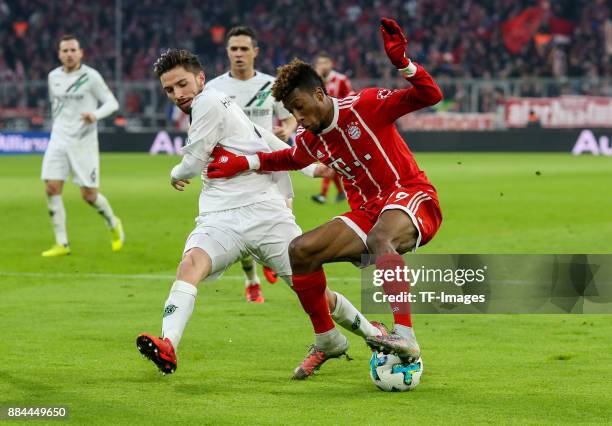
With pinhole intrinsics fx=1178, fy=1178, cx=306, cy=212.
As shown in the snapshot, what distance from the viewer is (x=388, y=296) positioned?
6.12m

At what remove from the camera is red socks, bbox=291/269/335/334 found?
655 centimetres

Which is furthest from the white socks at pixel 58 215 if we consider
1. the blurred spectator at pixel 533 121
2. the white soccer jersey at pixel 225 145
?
the blurred spectator at pixel 533 121

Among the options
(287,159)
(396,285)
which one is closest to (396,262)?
(396,285)

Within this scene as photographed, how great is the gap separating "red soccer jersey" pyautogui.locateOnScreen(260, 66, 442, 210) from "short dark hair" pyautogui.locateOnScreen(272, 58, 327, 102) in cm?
19

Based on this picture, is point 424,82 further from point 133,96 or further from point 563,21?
point 563,21

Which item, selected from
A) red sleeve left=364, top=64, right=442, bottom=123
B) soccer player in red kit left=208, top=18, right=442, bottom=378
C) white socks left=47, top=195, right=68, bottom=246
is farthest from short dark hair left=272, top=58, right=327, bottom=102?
white socks left=47, top=195, right=68, bottom=246

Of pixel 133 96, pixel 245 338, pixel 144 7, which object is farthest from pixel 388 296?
pixel 144 7

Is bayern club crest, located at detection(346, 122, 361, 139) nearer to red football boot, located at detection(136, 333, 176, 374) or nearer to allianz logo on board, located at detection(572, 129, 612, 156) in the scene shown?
red football boot, located at detection(136, 333, 176, 374)

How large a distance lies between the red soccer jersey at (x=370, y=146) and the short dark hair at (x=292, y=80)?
194 millimetres

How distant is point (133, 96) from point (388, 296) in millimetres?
33277

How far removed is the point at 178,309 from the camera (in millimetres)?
6508

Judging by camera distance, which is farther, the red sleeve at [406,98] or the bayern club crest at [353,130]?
the bayern club crest at [353,130]

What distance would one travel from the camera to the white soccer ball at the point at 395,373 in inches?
241

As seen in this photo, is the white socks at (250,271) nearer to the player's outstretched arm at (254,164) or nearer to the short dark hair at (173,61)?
the player's outstretched arm at (254,164)
